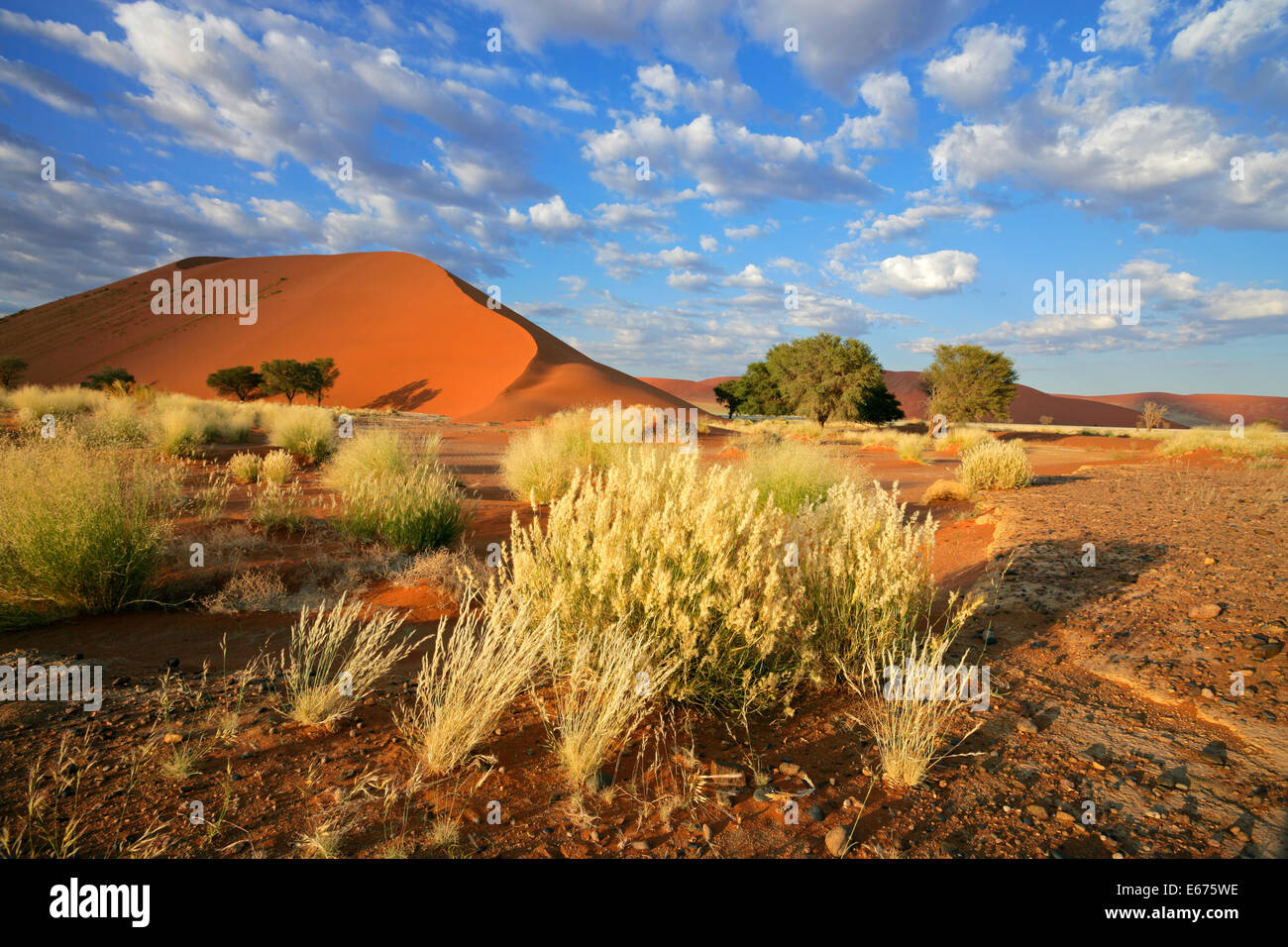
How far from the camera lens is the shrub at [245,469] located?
34.4 ft

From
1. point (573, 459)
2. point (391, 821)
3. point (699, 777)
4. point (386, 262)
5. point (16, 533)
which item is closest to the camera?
point (391, 821)

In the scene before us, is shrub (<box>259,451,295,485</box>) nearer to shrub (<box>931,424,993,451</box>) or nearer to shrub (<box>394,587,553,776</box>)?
shrub (<box>394,587,553,776</box>)

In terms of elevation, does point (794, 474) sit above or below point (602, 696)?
above

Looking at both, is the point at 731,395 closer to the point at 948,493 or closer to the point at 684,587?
the point at 948,493

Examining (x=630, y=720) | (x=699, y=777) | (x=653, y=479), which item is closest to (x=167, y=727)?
(x=630, y=720)

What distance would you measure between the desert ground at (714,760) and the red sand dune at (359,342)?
38.5 metres

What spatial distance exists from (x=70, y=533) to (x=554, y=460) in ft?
20.5

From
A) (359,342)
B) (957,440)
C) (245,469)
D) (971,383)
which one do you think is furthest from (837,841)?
(359,342)

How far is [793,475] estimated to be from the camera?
354 inches

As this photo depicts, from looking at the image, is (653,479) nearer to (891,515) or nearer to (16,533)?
(891,515)

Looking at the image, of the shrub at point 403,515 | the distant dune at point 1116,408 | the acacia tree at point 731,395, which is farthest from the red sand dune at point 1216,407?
the shrub at point 403,515

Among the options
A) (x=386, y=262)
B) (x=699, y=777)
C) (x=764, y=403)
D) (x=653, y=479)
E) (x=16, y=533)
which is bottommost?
(x=699, y=777)

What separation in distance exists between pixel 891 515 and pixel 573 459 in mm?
7106

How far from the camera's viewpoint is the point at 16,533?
442 cm
